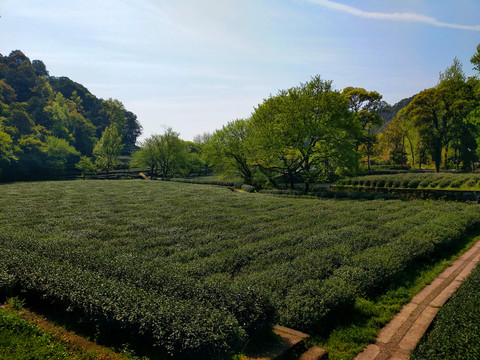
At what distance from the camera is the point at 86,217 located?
13484mm

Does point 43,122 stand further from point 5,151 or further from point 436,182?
point 436,182

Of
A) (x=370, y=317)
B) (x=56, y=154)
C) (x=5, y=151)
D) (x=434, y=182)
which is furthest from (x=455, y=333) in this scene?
(x=56, y=154)

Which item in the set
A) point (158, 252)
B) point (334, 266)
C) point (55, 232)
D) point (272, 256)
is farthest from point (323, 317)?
point (55, 232)

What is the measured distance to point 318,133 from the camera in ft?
80.3

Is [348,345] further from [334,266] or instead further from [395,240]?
[395,240]

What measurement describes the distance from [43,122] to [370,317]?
310 ft

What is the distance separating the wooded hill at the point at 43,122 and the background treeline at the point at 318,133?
1683 cm

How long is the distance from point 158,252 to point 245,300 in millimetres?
4596

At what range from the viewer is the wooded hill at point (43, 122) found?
48.3 metres

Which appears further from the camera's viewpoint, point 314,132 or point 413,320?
point 314,132

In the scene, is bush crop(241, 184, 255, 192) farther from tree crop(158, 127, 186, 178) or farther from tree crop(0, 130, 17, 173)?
tree crop(0, 130, 17, 173)

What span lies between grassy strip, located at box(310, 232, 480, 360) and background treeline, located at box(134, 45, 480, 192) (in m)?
17.6

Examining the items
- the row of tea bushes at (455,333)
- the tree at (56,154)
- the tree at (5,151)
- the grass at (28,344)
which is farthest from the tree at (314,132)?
the tree at (56,154)

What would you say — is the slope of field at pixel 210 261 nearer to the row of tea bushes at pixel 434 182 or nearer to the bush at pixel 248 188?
the row of tea bushes at pixel 434 182
